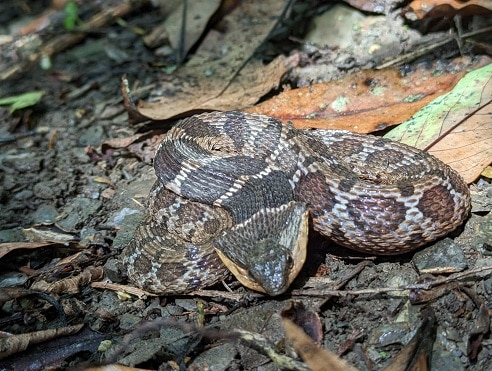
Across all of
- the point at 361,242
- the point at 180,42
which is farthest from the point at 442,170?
the point at 180,42

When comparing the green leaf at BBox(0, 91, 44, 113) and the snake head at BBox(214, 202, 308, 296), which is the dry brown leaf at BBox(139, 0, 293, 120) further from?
the snake head at BBox(214, 202, 308, 296)

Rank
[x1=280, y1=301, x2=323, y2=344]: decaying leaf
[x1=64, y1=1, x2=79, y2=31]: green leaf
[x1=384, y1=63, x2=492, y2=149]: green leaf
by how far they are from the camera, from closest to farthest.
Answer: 1. [x1=280, y1=301, x2=323, y2=344]: decaying leaf
2. [x1=384, y1=63, x2=492, y2=149]: green leaf
3. [x1=64, y1=1, x2=79, y2=31]: green leaf

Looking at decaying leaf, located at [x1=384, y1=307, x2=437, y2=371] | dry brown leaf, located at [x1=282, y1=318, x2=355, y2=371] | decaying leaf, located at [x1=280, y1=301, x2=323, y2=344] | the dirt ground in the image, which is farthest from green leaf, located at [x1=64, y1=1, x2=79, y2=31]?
decaying leaf, located at [x1=384, y1=307, x2=437, y2=371]

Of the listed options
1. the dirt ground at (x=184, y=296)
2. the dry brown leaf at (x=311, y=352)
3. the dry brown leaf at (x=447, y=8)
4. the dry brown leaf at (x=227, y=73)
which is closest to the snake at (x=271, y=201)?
the dirt ground at (x=184, y=296)

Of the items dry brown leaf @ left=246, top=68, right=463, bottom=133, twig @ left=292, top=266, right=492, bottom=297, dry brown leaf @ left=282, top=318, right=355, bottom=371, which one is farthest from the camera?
dry brown leaf @ left=246, top=68, right=463, bottom=133

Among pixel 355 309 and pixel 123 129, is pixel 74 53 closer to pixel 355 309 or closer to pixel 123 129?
pixel 123 129
